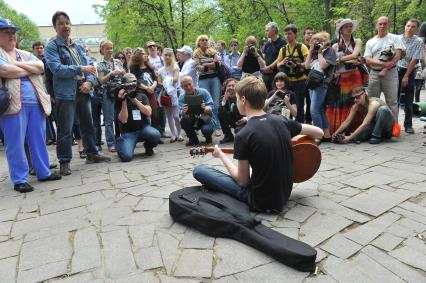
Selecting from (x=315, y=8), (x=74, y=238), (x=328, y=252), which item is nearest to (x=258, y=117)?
(x=328, y=252)

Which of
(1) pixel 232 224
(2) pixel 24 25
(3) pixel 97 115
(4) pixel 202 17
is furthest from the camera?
(2) pixel 24 25

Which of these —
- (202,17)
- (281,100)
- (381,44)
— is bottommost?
(281,100)

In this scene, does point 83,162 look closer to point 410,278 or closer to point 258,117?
point 258,117

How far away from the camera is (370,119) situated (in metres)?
6.29

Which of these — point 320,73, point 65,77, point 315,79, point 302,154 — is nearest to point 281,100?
point 315,79

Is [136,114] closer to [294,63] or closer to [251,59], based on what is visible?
[251,59]

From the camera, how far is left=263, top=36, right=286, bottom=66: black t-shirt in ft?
24.7

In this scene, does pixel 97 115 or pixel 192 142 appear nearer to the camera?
pixel 192 142

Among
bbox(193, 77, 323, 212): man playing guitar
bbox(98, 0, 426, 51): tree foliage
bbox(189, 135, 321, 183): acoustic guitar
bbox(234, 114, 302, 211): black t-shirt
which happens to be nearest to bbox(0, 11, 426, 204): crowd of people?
bbox(189, 135, 321, 183): acoustic guitar

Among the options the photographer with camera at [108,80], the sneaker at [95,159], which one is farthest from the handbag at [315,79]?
the sneaker at [95,159]

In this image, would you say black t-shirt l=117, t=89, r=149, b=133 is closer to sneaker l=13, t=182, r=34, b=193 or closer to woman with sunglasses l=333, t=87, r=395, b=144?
sneaker l=13, t=182, r=34, b=193

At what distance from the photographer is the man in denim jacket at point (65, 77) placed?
16.8 feet

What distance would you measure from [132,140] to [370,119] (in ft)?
13.6

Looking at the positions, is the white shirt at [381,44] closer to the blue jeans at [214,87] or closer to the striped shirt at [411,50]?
the striped shirt at [411,50]
